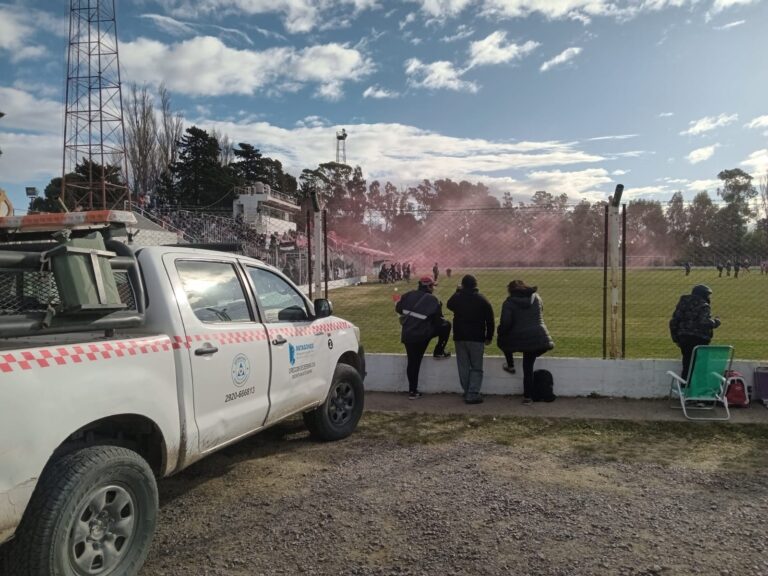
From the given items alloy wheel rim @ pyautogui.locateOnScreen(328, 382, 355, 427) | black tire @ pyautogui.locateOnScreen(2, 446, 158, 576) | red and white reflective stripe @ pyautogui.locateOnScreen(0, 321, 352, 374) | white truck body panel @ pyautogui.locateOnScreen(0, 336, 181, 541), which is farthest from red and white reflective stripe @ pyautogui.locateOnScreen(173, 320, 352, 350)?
black tire @ pyautogui.locateOnScreen(2, 446, 158, 576)

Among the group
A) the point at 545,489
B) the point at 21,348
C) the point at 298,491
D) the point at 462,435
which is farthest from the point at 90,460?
the point at 462,435

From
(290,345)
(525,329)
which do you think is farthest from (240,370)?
(525,329)

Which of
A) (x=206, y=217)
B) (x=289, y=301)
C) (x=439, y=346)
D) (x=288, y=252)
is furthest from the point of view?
(x=206, y=217)

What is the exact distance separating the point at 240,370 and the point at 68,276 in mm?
1509

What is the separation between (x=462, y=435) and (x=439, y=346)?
6.82 ft

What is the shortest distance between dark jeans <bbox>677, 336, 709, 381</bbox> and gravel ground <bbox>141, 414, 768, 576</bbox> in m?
1.09

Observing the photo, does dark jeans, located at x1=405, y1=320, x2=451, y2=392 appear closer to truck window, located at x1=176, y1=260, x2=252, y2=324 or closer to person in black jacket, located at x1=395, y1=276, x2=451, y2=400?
person in black jacket, located at x1=395, y1=276, x2=451, y2=400

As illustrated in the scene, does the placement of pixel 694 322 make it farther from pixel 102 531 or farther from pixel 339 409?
pixel 102 531

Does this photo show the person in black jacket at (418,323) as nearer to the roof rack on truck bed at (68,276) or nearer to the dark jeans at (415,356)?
the dark jeans at (415,356)

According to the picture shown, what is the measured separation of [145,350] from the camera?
10.5 feet

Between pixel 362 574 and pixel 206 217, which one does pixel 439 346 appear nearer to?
pixel 362 574

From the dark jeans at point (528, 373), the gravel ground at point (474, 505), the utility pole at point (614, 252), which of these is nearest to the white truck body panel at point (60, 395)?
the gravel ground at point (474, 505)

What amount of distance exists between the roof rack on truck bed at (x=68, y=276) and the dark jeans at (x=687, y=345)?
611cm

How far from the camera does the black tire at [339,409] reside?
5.45 meters
